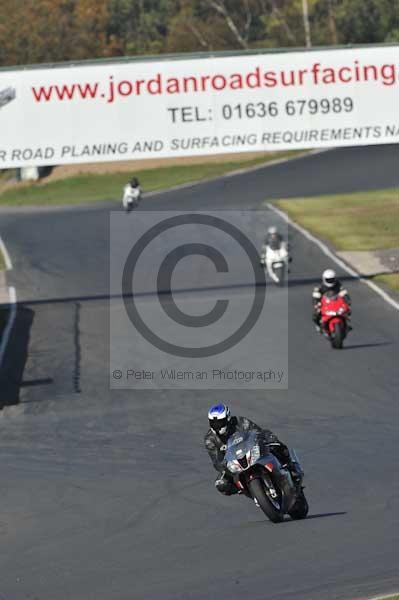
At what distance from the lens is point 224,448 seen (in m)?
13.5

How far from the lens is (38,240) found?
4738 cm

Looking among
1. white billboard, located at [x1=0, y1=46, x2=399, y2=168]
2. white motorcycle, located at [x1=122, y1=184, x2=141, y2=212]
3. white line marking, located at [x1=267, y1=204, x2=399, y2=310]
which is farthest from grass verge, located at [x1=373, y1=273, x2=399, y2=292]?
white motorcycle, located at [x1=122, y1=184, x2=141, y2=212]

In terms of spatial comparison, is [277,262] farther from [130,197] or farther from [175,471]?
[130,197]

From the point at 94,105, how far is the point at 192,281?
23.2ft

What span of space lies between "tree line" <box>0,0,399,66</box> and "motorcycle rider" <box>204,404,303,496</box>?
67.3 m

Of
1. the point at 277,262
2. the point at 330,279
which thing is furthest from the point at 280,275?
the point at 330,279

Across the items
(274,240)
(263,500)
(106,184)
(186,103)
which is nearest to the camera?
(263,500)

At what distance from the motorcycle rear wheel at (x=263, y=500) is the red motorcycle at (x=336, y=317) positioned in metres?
12.7

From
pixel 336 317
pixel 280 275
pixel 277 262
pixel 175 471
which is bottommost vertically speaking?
pixel 175 471

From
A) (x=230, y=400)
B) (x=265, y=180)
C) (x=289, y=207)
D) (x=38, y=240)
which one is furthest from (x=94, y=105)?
(x=265, y=180)

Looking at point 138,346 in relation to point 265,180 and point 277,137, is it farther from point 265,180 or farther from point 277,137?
point 265,180

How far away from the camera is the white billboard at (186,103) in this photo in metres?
31.8

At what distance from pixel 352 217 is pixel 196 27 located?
41378 mm

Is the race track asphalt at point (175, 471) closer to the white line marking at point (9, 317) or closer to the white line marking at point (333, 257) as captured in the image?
the white line marking at point (9, 317)
